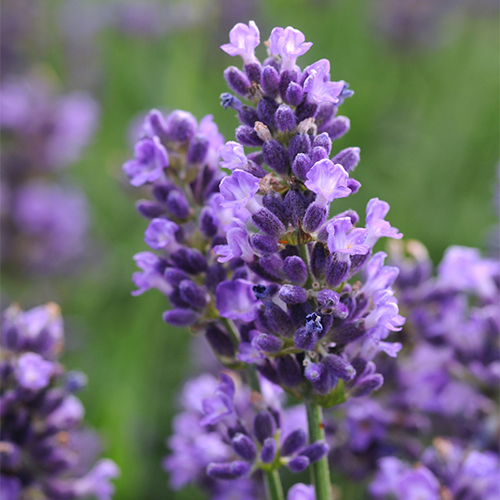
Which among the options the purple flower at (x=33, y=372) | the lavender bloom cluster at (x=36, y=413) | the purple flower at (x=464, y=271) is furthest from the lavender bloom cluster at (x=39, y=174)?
the purple flower at (x=464, y=271)

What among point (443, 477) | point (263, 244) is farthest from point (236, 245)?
point (443, 477)

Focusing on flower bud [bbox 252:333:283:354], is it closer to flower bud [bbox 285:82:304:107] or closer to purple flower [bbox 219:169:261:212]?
purple flower [bbox 219:169:261:212]

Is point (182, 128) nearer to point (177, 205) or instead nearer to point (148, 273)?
point (177, 205)

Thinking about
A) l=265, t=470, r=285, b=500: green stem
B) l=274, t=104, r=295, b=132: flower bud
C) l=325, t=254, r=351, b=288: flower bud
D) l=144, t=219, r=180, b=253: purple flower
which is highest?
l=274, t=104, r=295, b=132: flower bud

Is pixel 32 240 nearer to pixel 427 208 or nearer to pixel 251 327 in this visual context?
pixel 427 208

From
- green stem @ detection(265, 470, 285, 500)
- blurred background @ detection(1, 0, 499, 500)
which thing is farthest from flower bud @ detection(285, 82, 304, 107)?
blurred background @ detection(1, 0, 499, 500)

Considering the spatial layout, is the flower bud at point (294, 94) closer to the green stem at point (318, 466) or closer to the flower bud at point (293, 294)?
the flower bud at point (293, 294)
